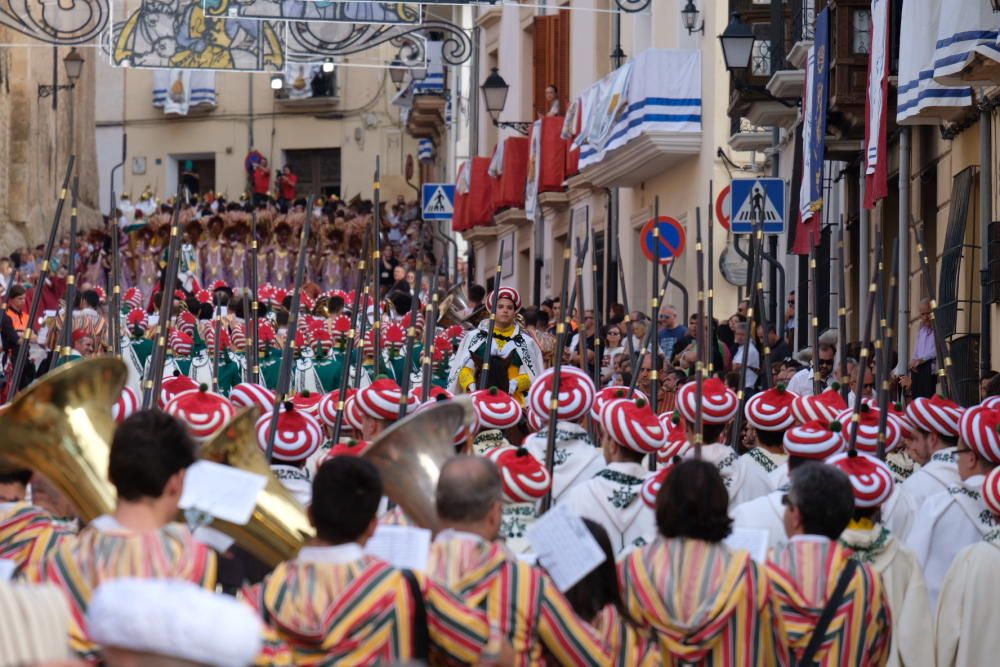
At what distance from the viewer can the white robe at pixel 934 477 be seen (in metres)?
8.28

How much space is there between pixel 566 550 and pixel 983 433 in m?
2.96

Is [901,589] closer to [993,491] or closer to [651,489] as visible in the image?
[993,491]

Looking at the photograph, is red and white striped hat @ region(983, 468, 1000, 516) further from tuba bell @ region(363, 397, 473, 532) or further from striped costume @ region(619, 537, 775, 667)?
tuba bell @ region(363, 397, 473, 532)

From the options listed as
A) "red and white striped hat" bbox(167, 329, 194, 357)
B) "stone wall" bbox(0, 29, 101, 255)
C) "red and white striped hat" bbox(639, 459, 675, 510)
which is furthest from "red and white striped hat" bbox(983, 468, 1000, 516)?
"stone wall" bbox(0, 29, 101, 255)

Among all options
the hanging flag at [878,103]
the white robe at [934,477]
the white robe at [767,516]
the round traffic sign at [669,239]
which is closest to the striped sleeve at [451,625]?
the white robe at [767,516]

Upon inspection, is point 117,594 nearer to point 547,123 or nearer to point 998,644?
point 998,644

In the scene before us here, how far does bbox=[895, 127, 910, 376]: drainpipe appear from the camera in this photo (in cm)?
1633

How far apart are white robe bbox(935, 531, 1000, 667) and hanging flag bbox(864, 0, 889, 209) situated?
8133mm

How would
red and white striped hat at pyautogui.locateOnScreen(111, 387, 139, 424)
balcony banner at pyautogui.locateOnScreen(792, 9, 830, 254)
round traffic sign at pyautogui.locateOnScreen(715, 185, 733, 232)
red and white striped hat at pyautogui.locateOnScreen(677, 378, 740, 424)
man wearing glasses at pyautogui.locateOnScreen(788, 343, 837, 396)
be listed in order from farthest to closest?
1. round traffic sign at pyautogui.locateOnScreen(715, 185, 733, 232)
2. balcony banner at pyautogui.locateOnScreen(792, 9, 830, 254)
3. man wearing glasses at pyautogui.locateOnScreen(788, 343, 837, 396)
4. red and white striped hat at pyautogui.locateOnScreen(677, 378, 740, 424)
5. red and white striped hat at pyautogui.locateOnScreen(111, 387, 139, 424)

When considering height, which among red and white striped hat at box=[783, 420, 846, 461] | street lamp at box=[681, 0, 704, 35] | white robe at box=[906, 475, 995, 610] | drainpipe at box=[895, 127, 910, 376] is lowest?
white robe at box=[906, 475, 995, 610]

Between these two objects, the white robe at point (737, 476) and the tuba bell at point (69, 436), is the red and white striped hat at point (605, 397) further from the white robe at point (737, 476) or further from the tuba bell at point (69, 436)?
the tuba bell at point (69, 436)

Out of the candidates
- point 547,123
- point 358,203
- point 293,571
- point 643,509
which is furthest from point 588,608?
point 358,203

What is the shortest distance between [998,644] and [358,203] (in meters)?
34.2

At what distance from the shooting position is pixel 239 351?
17609 mm
